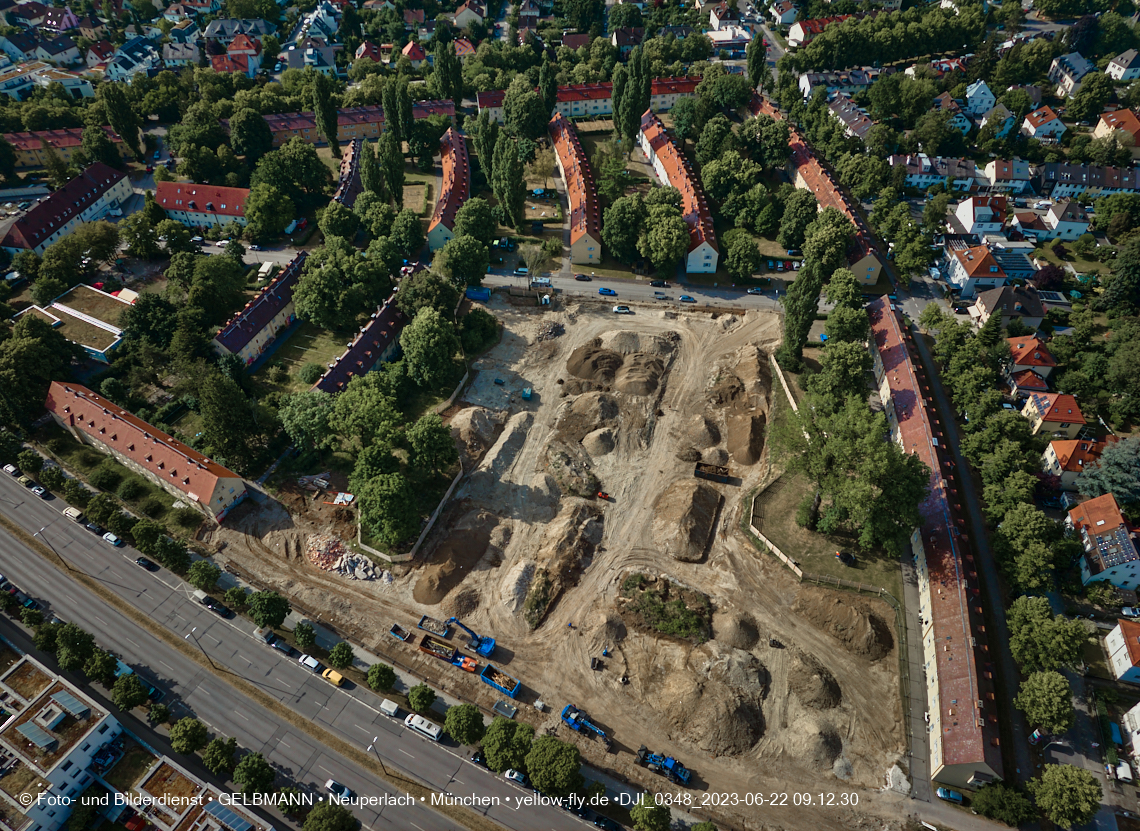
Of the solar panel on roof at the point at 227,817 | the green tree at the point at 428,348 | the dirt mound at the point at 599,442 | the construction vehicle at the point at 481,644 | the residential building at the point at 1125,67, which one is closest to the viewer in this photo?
the solar panel on roof at the point at 227,817

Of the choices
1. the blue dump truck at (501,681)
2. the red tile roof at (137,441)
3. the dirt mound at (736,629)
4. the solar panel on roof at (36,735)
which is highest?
the red tile roof at (137,441)

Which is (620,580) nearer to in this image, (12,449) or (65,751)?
(65,751)

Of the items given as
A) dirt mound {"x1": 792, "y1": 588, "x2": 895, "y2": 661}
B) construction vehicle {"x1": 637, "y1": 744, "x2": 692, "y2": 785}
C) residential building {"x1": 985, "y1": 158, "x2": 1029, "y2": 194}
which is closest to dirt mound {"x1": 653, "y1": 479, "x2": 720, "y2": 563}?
dirt mound {"x1": 792, "y1": 588, "x2": 895, "y2": 661}

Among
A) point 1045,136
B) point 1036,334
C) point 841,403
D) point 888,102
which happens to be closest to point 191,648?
point 841,403

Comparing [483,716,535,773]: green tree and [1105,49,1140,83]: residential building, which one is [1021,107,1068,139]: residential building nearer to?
[1105,49,1140,83]: residential building

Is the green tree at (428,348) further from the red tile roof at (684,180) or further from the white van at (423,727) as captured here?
the red tile roof at (684,180)

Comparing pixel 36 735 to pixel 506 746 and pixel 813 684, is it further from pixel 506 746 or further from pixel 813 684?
pixel 813 684

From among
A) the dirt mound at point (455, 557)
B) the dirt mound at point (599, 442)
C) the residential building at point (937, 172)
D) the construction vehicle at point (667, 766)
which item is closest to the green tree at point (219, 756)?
the dirt mound at point (455, 557)
